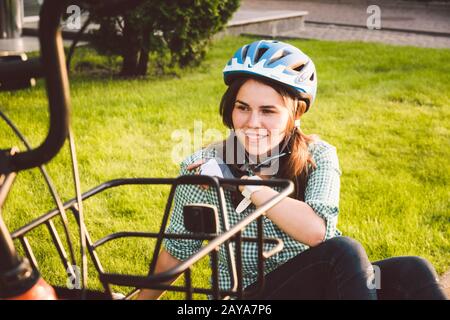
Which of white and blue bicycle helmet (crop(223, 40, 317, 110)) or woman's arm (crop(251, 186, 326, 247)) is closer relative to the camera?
woman's arm (crop(251, 186, 326, 247))

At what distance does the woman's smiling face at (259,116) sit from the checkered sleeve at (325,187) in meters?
0.20

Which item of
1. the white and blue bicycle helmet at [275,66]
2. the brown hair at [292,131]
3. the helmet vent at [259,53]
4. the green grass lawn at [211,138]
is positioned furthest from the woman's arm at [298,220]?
the green grass lawn at [211,138]

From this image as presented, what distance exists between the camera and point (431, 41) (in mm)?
13398

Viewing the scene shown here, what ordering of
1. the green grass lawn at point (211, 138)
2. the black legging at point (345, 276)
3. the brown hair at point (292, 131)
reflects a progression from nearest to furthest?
1. the black legging at point (345, 276)
2. the brown hair at point (292, 131)
3. the green grass lawn at point (211, 138)

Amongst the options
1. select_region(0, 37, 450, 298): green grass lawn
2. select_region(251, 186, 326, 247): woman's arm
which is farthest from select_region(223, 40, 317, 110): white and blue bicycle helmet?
select_region(0, 37, 450, 298): green grass lawn

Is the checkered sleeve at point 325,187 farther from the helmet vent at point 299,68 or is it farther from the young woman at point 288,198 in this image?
the helmet vent at point 299,68

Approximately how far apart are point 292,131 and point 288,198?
50 cm

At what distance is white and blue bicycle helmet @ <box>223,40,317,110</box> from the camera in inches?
102

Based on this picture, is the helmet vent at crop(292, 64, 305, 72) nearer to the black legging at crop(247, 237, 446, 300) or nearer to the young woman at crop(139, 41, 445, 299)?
the young woman at crop(139, 41, 445, 299)

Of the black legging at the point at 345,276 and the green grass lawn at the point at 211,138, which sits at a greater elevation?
the black legging at the point at 345,276

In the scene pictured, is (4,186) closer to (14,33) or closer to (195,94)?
(195,94)

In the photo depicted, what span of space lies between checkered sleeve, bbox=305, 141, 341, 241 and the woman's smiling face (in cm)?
20

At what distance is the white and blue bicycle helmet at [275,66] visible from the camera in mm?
2582

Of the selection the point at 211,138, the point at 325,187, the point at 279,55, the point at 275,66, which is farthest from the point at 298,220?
the point at 211,138
